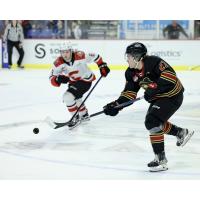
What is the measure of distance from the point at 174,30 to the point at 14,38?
3143mm

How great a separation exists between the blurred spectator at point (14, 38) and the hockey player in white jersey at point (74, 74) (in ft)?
16.2

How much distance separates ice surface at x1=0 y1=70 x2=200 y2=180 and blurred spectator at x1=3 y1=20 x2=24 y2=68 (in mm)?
3318

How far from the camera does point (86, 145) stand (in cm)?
383

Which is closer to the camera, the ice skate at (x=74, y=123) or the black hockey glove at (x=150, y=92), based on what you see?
the black hockey glove at (x=150, y=92)

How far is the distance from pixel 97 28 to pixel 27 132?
19.0 ft

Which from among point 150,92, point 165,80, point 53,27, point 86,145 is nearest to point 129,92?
point 150,92

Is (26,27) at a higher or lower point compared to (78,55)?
higher

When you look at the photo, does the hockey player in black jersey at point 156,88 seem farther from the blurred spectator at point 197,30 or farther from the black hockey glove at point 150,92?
the blurred spectator at point 197,30

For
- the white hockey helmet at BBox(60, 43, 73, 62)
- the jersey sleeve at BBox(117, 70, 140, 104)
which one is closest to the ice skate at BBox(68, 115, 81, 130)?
the white hockey helmet at BBox(60, 43, 73, 62)

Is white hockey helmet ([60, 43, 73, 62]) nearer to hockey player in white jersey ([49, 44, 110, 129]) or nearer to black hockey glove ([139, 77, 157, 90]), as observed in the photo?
hockey player in white jersey ([49, 44, 110, 129])

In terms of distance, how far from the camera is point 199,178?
2.98 meters

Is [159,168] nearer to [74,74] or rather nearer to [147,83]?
[147,83]

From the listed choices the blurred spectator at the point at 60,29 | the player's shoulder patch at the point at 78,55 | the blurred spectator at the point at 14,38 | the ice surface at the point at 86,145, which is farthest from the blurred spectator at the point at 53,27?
the player's shoulder patch at the point at 78,55

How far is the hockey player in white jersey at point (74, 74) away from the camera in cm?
450
